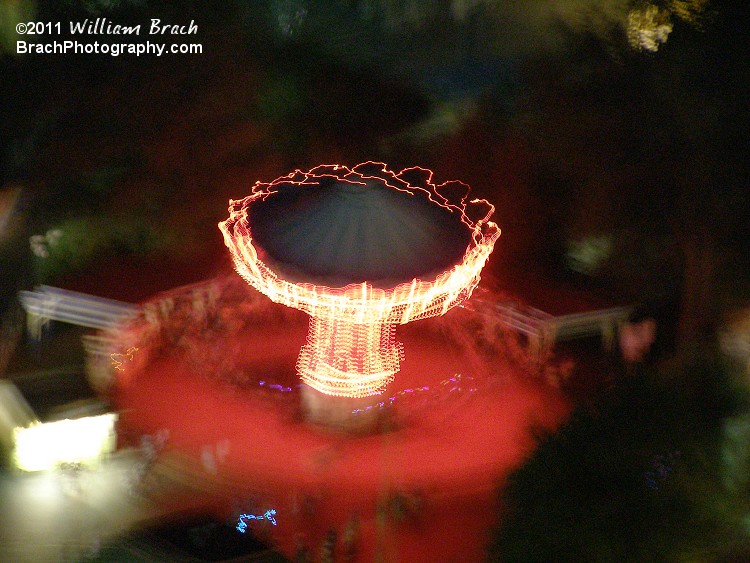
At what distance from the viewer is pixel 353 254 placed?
7594 mm

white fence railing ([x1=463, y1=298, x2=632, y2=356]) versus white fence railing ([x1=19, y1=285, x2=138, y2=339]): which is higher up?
white fence railing ([x1=19, y1=285, x2=138, y2=339])

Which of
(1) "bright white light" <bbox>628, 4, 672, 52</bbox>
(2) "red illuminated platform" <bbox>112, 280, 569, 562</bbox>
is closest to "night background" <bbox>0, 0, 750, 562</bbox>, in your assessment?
(1) "bright white light" <bbox>628, 4, 672, 52</bbox>

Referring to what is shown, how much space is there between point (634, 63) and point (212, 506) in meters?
5.14

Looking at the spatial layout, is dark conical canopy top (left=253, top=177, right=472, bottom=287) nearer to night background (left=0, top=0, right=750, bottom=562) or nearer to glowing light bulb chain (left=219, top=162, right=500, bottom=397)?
glowing light bulb chain (left=219, top=162, right=500, bottom=397)

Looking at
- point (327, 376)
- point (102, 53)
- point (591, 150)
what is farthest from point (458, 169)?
point (102, 53)

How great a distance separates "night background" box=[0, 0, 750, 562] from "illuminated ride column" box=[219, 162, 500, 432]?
1.22 meters

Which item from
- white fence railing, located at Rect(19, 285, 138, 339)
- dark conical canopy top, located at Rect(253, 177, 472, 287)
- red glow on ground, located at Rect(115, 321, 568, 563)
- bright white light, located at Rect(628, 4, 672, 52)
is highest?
bright white light, located at Rect(628, 4, 672, 52)

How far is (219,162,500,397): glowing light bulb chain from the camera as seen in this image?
24.8 feet

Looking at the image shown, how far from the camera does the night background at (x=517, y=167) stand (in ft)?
14.4

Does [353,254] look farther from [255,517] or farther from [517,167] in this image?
[517,167]

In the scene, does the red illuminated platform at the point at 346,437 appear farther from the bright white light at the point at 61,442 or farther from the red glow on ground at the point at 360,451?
the bright white light at the point at 61,442

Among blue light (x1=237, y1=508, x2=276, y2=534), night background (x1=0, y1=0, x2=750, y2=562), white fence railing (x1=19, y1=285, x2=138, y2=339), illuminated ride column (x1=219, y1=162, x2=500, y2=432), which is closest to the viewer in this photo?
night background (x1=0, y1=0, x2=750, y2=562)

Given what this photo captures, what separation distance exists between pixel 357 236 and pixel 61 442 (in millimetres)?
3224

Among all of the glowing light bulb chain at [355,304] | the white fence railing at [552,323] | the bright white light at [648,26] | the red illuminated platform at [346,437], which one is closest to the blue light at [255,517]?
the red illuminated platform at [346,437]
